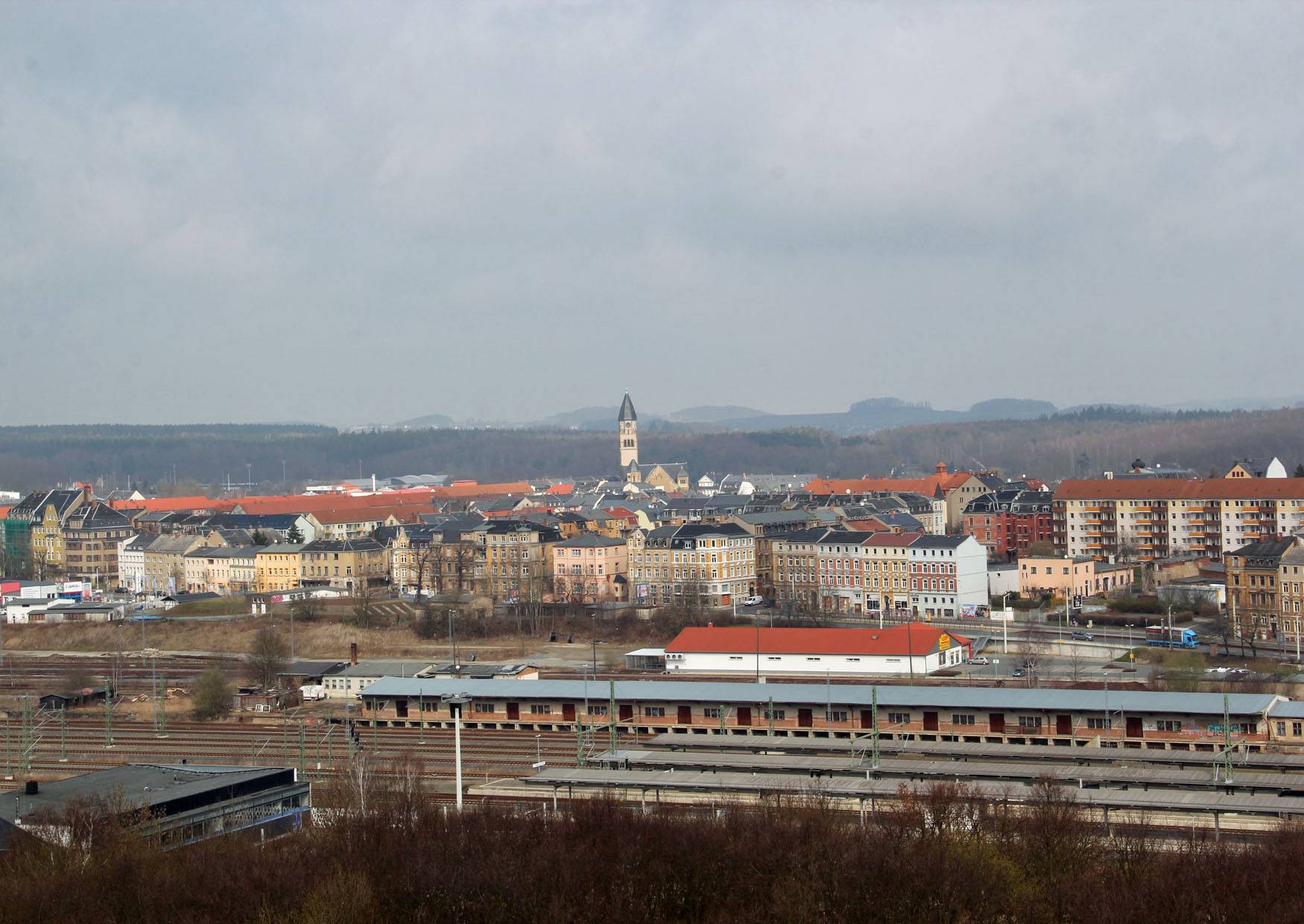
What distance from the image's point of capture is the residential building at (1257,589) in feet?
106

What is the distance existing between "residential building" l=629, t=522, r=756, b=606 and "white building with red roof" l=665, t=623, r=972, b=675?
9.21 meters

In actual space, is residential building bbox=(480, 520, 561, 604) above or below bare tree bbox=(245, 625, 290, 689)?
above

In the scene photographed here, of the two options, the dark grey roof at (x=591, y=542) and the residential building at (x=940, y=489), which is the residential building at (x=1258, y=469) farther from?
the dark grey roof at (x=591, y=542)

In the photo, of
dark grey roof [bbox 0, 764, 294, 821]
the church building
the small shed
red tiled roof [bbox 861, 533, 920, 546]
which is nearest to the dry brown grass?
the small shed

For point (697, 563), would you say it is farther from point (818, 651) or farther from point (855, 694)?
point (855, 694)

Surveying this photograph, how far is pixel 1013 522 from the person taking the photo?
4784 centimetres

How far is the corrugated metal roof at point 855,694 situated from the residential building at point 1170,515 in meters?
18.5

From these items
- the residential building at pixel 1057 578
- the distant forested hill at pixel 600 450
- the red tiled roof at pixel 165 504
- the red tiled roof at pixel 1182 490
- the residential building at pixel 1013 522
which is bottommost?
the residential building at pixel 1057 578

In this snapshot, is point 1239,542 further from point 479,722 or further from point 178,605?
point 178,605

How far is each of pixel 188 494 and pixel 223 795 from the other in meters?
73.3

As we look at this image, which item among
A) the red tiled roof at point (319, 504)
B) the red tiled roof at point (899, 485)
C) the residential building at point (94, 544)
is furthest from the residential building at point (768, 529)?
the residential building at point (94, 544)

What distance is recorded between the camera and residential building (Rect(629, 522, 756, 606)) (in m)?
40.5

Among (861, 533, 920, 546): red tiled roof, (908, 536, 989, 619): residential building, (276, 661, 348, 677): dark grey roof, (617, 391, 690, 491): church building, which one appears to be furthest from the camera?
(617, 391, 690, 491): church building

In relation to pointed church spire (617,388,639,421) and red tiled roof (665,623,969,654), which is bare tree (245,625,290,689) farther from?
pointed church spire (617,388,639,421)
